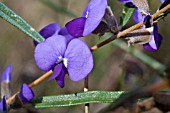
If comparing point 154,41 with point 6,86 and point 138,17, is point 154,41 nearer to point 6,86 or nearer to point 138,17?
point 138,17

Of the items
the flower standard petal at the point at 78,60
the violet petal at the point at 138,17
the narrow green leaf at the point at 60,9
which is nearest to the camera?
the flower standard petal at the point at 78,60

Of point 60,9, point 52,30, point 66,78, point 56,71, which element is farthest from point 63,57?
point 66,78

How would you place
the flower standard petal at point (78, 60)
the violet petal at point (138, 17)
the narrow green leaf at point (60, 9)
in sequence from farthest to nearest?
1. the narrow green leaf at point (60, 9)
2. the violet petal at point (138, 17)
3. the flower standard petal at point (78, 60)

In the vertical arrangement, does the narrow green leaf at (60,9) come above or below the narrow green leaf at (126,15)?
above

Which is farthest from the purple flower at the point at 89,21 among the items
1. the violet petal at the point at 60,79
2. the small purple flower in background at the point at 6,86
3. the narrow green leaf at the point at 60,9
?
the narrow green leaf at the point at 60,9

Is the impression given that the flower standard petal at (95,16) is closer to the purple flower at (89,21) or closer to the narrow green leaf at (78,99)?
the purple flower at (89,21)

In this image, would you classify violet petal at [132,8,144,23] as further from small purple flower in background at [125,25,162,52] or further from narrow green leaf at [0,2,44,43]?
narrow green leaf at [0,2,44,43]
